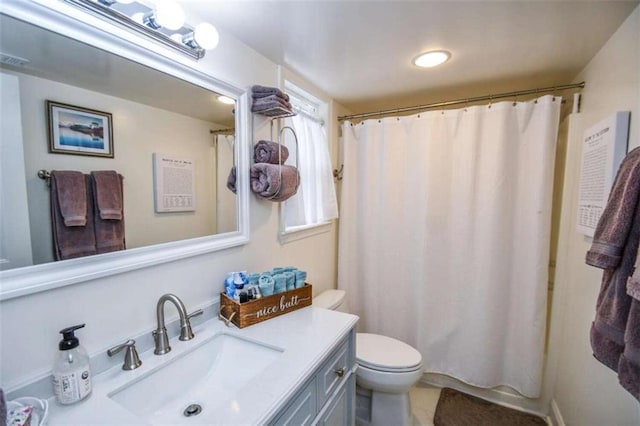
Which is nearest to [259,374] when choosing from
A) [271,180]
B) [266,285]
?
[266,285]

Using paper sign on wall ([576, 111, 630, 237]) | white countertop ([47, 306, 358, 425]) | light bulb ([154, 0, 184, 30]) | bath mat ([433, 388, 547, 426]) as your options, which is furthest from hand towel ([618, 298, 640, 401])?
light bulb ([154, 0, 184, 30])

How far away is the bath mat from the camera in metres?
1.74

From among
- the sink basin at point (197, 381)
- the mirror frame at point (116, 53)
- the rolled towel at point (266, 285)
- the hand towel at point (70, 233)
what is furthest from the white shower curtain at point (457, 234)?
the hand towel at point (70, 233)

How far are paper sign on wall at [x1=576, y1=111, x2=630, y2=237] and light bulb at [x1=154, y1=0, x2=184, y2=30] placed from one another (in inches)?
66.4

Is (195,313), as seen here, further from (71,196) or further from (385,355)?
(385,355)

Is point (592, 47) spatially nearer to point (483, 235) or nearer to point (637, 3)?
point (637, 3)

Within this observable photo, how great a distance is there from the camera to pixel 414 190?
6.68 feet

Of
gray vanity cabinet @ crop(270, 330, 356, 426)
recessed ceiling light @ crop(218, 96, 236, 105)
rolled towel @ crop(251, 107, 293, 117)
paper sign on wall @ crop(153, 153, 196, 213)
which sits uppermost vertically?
recessed ceiling light @ crop(218, 96, 236, 105)

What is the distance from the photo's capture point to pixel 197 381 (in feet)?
3.29

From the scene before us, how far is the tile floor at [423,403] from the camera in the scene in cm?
177

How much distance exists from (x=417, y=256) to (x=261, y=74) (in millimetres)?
1565

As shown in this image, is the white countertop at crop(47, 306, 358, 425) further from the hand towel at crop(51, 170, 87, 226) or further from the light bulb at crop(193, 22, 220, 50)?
the light bulb at crop(193, 22, 220, 50)

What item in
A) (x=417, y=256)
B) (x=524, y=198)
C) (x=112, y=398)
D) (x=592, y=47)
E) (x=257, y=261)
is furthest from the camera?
(x=417, y=256)

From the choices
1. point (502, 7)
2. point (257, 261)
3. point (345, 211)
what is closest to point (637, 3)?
point (502, 7)
